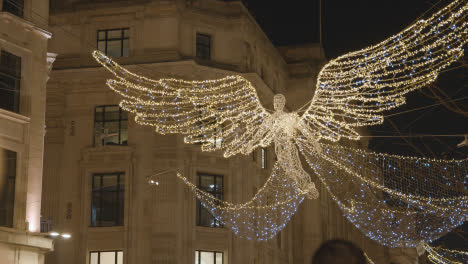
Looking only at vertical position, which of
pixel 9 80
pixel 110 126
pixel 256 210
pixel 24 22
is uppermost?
pixel 24 22

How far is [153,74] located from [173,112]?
2.02 metres

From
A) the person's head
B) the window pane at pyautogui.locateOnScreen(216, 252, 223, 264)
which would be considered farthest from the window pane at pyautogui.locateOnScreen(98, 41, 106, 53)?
the person's head

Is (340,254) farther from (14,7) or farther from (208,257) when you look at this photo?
(208,257)

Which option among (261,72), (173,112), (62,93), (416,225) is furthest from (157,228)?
(416,225)

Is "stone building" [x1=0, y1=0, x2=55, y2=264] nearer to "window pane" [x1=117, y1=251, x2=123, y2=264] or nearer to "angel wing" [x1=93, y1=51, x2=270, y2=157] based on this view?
"angel wing" [x1=93, y1=51, x2=270, y2=157]

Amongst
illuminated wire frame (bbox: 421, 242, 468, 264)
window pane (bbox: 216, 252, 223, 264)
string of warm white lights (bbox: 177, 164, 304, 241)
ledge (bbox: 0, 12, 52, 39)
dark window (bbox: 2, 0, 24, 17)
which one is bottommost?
window pane (bbox: 216, 252, 223, 264)

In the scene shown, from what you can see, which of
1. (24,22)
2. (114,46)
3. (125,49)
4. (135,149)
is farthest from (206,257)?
(24,22)

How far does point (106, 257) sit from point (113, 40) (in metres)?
10.3

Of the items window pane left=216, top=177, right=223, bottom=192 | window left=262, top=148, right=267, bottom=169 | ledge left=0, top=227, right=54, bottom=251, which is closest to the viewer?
ledge left=0, top=227, right=54, bottom=251

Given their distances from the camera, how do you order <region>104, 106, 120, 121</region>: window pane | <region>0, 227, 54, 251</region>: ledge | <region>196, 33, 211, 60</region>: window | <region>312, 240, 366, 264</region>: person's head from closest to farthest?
<region>312, 240, 366, 264</region>: person's head, <region>0, 227, 54, 251</region>: ledge, <region>104, 106, 120, 121</region>: window pane, <region>196, 33, 211, 60</region>: window

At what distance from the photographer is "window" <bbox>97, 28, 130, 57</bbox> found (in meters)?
33.9

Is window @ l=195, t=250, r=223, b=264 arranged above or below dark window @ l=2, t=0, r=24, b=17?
below

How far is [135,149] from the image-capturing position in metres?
32.4

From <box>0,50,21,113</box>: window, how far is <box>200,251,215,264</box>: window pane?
12.0 m
